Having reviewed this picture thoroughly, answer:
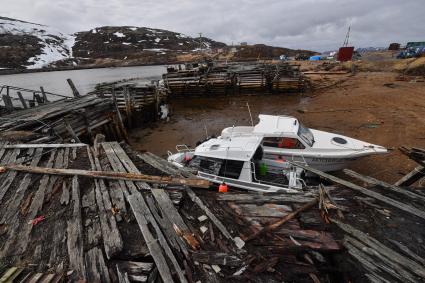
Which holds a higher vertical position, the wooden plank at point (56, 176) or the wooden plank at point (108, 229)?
the wooden plank at point (108, 229)

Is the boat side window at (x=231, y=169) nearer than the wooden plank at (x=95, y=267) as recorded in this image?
No

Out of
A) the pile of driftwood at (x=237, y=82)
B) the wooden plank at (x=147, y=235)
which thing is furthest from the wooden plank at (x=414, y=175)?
the pile of driftwood at (x=237, y=82)

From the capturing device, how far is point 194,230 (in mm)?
4512

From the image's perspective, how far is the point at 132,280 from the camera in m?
3.63

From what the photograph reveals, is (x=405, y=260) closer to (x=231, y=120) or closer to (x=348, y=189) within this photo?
(x=348, y=189)

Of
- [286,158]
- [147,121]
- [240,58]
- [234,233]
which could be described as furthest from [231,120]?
[240,58]

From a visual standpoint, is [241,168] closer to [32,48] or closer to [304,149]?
[304,149]

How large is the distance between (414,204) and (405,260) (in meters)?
2.00

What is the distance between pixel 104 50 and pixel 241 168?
125701 mm

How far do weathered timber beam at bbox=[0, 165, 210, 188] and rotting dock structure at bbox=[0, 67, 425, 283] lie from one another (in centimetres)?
3

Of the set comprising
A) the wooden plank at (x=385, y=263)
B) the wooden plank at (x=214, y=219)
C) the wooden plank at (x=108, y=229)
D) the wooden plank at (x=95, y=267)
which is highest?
the wooden plank at (x=385, y=263)

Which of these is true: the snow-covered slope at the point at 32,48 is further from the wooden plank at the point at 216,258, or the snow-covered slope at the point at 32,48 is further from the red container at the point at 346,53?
the wooden plank at the point at 216,258

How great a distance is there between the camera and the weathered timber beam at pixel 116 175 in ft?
19.5

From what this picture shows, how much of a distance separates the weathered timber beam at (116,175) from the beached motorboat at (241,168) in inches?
75.4
